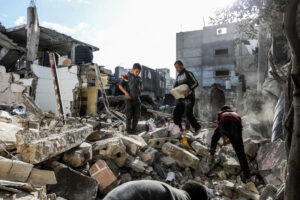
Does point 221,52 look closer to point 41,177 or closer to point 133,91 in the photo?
point 133,91

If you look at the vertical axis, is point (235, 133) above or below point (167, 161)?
above

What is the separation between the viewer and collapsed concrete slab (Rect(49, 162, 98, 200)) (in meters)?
2.48

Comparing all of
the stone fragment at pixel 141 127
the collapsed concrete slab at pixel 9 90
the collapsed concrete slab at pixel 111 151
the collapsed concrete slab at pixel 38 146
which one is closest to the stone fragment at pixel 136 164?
the collapsed concrete slab at pixel 111 151

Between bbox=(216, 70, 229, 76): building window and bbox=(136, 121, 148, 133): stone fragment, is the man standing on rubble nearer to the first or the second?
bbox=(136, 121, 148, 133): stone fragment

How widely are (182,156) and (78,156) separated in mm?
2209

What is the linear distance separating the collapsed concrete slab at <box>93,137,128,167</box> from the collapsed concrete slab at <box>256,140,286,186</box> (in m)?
2.77

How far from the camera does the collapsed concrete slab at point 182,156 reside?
4203 mm

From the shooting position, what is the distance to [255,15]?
674cm

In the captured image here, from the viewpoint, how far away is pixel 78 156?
2902mm

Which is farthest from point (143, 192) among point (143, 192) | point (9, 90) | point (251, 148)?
point (9, 90)

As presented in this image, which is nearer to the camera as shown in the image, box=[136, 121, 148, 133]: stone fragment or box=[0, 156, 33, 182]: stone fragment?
box=[0, 156, 33, 182]: stone fragment

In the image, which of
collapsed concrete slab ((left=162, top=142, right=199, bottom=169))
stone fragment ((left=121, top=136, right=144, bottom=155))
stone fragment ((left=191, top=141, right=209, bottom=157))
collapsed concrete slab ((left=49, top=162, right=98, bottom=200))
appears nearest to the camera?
collapsed concrete slab ((left=49, top=162, right=98, bottom=200))

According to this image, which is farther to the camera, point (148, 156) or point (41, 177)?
point (148, 156)

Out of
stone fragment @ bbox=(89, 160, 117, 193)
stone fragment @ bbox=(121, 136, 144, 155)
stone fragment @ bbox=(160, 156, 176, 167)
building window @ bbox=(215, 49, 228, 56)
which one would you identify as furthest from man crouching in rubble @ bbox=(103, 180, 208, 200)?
building window @ bbox=(215, 49, 228, 56)
